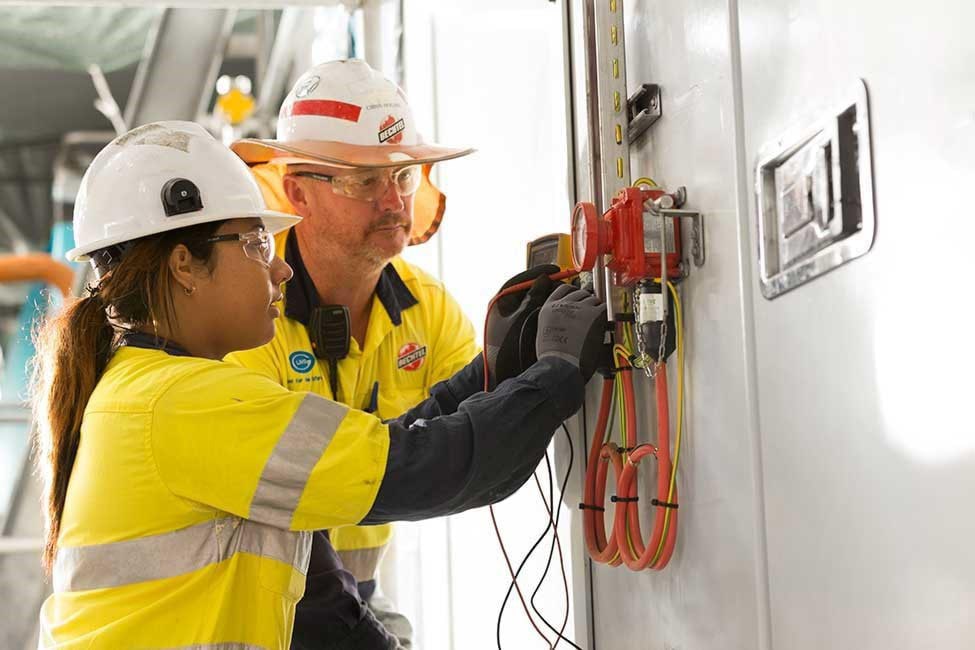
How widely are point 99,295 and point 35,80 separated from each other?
7.74 metres

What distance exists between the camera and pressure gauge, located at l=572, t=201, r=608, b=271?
73.1 inches

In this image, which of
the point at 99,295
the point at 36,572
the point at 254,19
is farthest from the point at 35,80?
the point at 99,295

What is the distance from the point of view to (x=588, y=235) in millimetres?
1861

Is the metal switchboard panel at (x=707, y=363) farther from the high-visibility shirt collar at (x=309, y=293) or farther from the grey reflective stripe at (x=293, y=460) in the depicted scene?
the high-visibility shirt collar at (x=309, y=293)

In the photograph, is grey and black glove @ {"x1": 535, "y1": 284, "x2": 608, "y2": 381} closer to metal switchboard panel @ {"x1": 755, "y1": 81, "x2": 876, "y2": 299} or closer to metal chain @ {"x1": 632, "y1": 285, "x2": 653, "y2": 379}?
metal chain @ {"x1": 632, "y1": 285, "x2": 653, "y2": 379}

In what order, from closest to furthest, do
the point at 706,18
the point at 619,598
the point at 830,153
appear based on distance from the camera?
1. the point at 830,153
2. the point at 706,18
3. the point at 619,598

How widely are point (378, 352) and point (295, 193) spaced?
1.45 feet

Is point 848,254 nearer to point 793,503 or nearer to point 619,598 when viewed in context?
point 793,503

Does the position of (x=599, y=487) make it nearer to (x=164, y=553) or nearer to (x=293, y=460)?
(x=293, y=460)

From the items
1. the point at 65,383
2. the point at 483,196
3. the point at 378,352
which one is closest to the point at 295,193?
the point at 378,352

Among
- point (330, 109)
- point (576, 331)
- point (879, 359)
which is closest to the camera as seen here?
point (879, 359)

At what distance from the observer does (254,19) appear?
7.98 meters

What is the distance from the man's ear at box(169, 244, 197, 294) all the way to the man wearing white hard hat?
641mm

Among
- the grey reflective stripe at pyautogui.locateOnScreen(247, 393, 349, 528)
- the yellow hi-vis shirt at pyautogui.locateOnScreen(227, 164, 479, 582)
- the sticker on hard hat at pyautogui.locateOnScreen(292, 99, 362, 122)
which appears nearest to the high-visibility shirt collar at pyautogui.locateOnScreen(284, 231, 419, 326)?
the yellow hi-vis shirt at pyautogui.locateOnScreen(227, 164, 479, 582)
